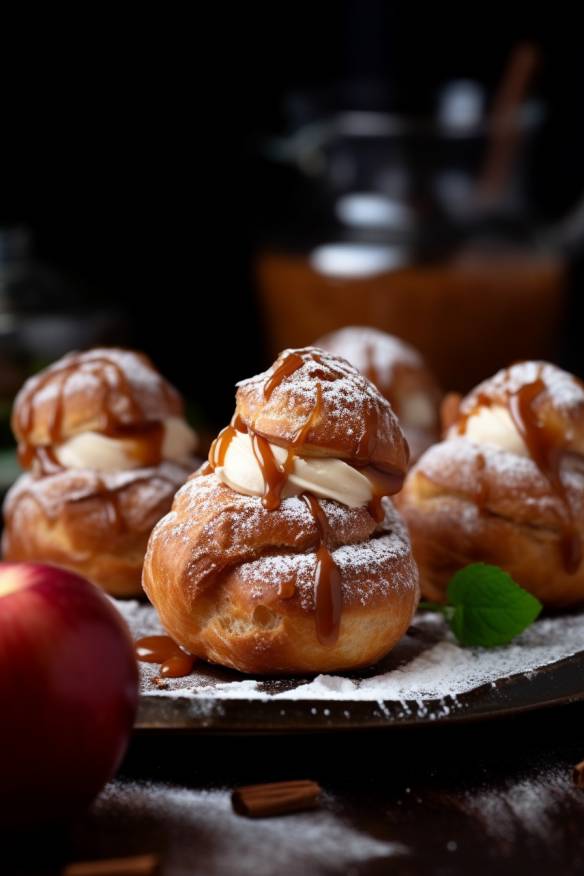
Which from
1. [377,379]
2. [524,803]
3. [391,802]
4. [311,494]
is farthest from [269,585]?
[377,379]

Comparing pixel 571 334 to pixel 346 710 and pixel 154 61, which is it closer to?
pixel 154 61

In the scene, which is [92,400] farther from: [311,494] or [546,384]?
[546,384]

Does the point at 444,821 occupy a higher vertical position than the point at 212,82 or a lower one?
lower

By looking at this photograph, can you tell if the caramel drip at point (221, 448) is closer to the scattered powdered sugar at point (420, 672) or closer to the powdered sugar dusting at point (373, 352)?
the scattered powdered sugar at point (420, 672)

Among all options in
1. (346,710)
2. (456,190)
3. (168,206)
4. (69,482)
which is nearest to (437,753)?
(346,710)

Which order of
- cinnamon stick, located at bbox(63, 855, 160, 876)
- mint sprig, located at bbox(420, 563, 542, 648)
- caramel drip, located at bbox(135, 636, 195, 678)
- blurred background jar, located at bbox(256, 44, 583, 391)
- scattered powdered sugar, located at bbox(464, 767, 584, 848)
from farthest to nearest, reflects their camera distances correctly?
blurred background jar, located at bbox(256, 44, 583, 391), mint sprig, located at bbox(420, 563, 542, 648), caramel drip, located at bbox(135, 636, 195, 678), scattered powdered sugar, located at bbox(464, 767, 584, 848), cinnamon stick, located at bbox(63, 855, 160, 876)

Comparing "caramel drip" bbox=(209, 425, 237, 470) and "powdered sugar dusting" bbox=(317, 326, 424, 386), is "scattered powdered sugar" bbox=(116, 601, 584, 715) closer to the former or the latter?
"caramel drip" bbox=(209, 425, 237, 470)

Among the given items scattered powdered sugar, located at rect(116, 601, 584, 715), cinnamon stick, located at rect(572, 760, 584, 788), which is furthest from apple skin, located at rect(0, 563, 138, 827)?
cinnamon stick, located at rect(572, 760, 584, 788)
